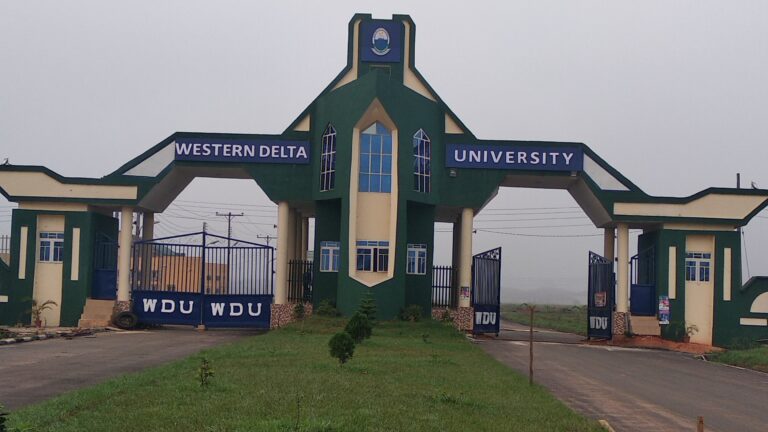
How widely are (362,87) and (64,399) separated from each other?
23.2 metres

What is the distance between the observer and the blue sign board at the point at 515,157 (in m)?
36.4

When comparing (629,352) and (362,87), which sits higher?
(362,87)

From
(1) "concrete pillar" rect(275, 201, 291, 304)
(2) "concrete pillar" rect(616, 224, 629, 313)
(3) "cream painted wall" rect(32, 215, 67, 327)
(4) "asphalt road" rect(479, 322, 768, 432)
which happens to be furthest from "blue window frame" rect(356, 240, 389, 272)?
(3) "cream painted wall" rect(32, 215, 67, 327)

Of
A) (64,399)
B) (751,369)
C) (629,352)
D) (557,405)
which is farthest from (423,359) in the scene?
(629,352)

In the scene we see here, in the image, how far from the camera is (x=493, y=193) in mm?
37188

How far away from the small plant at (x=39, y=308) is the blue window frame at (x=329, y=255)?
12.1 m

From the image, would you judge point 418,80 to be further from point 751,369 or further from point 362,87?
point 751,369

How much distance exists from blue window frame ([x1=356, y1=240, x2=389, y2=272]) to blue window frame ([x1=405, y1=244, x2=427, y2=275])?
2.83m

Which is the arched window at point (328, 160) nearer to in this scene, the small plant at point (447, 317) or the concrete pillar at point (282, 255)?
the concrete pillar at point (282, 255)

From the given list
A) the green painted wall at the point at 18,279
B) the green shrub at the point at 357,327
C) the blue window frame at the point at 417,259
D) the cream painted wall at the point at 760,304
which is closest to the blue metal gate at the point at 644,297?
the cream painted wall at the point at 760,304

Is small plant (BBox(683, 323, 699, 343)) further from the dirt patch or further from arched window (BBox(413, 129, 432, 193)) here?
arched window (BBox(413, 129, 432, 193))

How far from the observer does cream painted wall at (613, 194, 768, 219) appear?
35.5 metres

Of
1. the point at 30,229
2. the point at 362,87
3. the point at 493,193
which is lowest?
Result: the point at 30,229

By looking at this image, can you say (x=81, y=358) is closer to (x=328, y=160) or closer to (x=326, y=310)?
(x=326, y=310)
